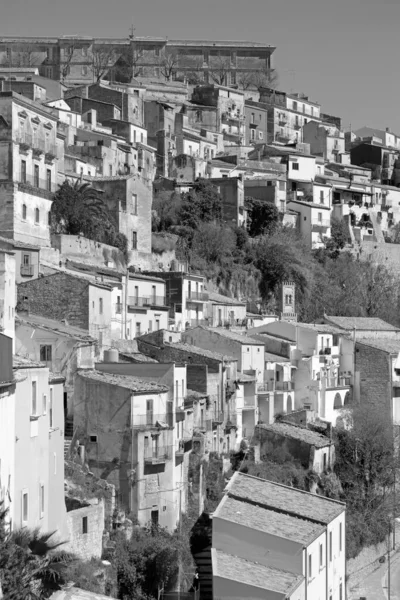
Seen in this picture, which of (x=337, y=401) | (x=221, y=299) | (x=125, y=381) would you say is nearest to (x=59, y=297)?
(x=125, y=381)

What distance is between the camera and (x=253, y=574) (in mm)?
37031

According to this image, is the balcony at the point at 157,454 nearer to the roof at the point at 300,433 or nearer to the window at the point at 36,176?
the roof at the point at 300,433

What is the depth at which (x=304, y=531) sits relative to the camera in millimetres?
39125

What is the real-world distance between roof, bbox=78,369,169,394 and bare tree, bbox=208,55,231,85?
9358 cm

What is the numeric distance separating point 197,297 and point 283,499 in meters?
19.0

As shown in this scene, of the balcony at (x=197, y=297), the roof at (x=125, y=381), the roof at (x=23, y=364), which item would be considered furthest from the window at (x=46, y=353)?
the balcony at (x=197, y=297)

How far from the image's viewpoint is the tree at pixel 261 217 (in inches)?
3108

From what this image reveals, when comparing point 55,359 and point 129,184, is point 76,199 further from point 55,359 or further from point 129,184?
point 55,359

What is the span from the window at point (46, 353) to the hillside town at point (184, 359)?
0.05 metres

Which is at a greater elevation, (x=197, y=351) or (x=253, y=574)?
(x=197, y=351)

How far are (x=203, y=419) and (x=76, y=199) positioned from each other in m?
17.2

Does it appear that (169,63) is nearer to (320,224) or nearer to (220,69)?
(220,69)

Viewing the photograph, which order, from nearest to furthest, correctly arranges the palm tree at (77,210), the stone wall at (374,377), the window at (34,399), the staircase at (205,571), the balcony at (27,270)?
the window at (34,399) < the staircase at (205,571) < the balcony at (27,270) < the palm tree at (77,210) < the stone wall at (374,377)

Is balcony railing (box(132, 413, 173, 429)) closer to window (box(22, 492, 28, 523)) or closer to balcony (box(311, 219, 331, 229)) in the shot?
window (box(22, 492, 28, 523))
